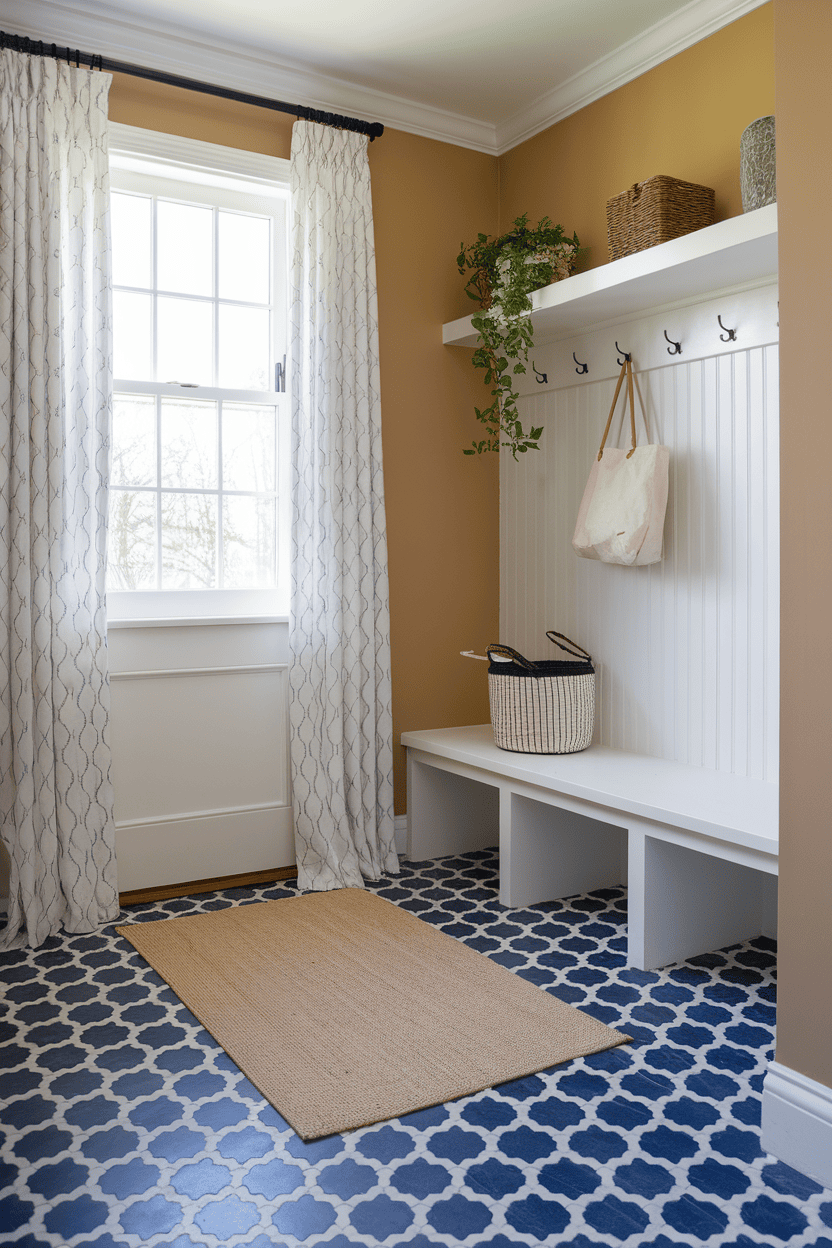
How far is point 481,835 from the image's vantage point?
149 inches

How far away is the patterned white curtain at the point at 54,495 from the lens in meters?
2.84

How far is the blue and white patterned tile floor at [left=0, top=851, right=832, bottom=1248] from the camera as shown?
5.25ft

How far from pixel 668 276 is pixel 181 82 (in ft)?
5.60

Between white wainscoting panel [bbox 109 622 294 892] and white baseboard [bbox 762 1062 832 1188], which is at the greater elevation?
white wainscoting panel [bbox 109 622 294 892]

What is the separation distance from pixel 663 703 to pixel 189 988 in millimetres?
1688

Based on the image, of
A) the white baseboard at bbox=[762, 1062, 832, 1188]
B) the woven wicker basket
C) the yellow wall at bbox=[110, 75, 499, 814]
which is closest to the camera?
the white baseboard at bbox=[762, 1062, 832, 1188]

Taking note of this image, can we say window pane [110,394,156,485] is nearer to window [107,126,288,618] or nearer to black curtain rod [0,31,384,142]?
window [107,126,288,618]

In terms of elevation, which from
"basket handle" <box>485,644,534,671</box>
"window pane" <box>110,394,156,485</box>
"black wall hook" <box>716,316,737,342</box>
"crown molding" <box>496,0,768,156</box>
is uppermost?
"crown molding" <box>496,0,768,156</box>

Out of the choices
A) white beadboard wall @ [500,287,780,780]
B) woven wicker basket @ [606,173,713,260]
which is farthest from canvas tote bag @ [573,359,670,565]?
woven wicker basket @ [606,173,713,260]

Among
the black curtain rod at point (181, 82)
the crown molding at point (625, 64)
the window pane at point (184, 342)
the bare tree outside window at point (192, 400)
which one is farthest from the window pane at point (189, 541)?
the crown molding at point (625, 64)

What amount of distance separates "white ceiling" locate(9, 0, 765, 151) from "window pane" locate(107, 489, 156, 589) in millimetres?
1400

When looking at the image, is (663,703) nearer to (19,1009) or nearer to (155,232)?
(19,1009)

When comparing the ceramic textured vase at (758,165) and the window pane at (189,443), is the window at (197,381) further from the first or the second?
the ceramic textured vase at (758,165)

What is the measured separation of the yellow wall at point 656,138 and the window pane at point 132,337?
155 cm
